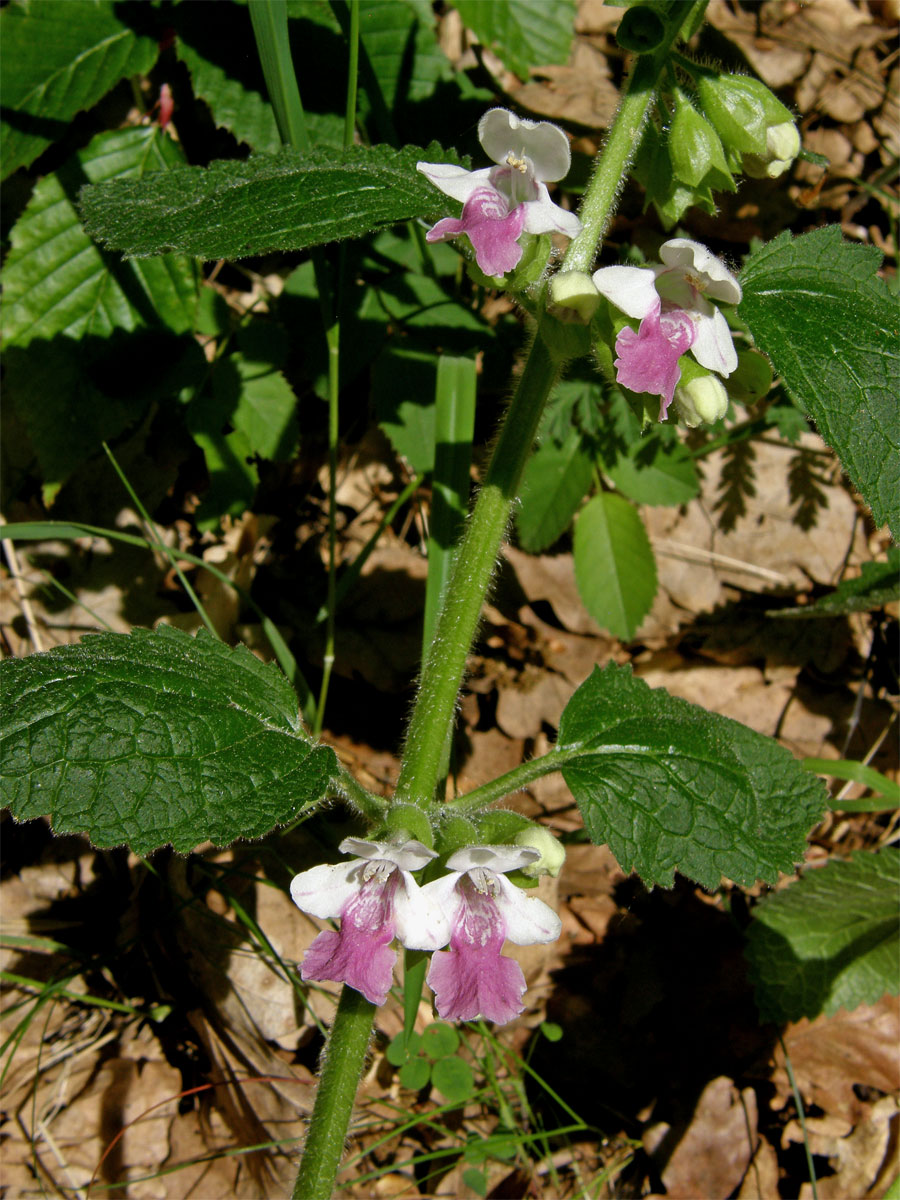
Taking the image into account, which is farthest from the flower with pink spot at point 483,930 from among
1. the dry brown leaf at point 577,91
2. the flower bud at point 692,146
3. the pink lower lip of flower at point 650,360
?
the dry brown leaf at point 577,91

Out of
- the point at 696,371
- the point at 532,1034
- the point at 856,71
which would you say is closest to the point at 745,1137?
the point at 532,1034

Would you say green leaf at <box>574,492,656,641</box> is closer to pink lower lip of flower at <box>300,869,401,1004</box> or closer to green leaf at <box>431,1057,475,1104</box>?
green leaf at <box>431,1057,475,1104</box>

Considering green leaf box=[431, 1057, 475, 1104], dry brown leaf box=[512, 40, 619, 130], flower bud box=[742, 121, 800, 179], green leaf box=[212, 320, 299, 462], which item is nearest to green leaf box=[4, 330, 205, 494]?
green leaf box=[212, 320, 299, 462]

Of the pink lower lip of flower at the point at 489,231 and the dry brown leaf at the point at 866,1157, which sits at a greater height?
the pink lower lip of flower at the point at 489,231

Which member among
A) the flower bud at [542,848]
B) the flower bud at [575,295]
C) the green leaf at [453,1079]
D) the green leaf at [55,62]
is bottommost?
the green leaf at [453,1079]

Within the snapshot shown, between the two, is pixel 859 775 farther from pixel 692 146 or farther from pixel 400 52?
pixel 400 52

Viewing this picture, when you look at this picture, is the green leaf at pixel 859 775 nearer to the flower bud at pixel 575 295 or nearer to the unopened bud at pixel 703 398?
the unopened bud at pixel 703 398

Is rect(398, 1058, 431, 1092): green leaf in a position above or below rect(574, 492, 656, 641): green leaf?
below
